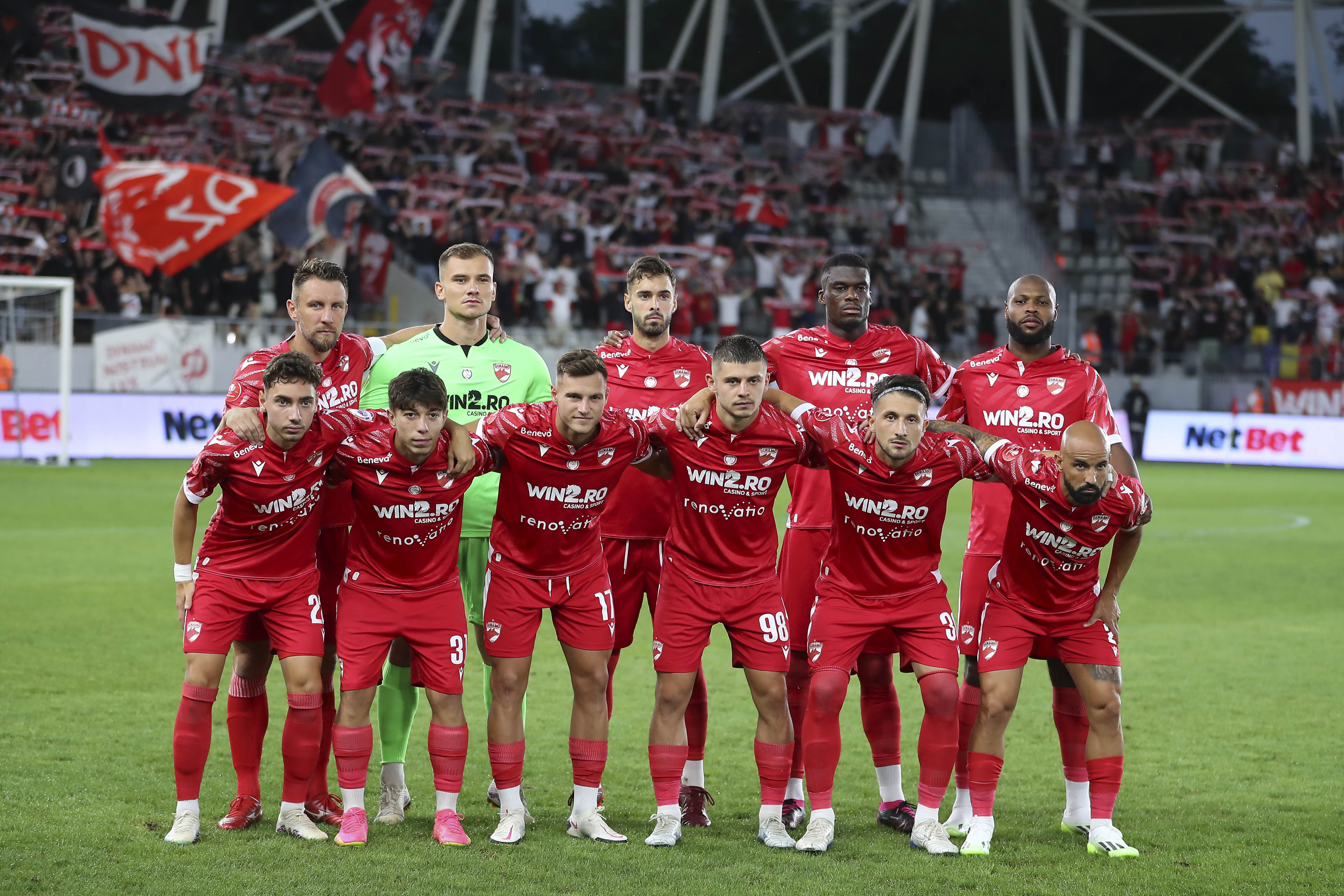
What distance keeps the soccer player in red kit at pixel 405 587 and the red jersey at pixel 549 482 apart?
0.47 feet

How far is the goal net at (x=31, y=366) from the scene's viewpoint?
67.9ft

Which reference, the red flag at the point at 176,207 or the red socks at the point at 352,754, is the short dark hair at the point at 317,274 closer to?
the red socks at the point at 352,754

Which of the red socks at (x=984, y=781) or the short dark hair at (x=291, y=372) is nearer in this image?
the short dark hair at (x=291, y=372)

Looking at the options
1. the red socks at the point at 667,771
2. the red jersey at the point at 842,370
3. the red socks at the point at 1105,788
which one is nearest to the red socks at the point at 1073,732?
the red socks at the point at 1105,788

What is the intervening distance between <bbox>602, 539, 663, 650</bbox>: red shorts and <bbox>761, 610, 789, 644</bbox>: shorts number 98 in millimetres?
736

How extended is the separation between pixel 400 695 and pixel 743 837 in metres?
1.59

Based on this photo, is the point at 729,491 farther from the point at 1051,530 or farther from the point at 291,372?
the point at 291,372

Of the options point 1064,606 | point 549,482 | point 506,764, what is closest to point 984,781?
point 1064,606

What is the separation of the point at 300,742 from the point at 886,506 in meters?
2.49

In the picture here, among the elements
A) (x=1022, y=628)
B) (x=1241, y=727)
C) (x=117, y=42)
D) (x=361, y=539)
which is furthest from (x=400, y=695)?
(x=117, y=42)

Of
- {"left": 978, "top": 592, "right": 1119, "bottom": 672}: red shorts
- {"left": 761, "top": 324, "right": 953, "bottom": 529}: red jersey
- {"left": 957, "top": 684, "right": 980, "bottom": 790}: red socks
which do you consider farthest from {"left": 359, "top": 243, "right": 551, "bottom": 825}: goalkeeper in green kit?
{"left": 978, "top": 592, "right": 1119, "bottom": 672}: red shorts

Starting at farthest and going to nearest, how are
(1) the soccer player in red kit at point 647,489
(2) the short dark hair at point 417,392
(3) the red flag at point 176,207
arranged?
(3) the red flag at point 176,207, (1) the soccer player in red kit at point 647,489, (2) the short dark hair at point 417,392

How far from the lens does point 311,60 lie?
33.0 metres

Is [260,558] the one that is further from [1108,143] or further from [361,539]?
[1108,143]
